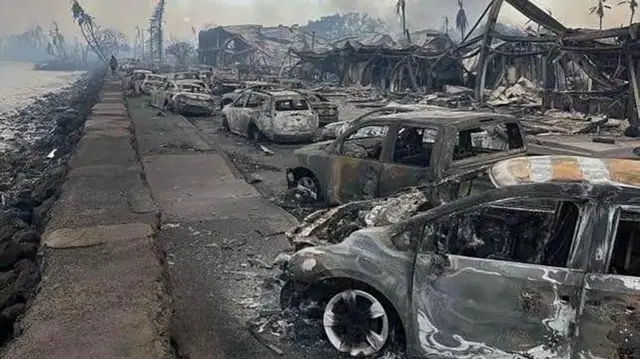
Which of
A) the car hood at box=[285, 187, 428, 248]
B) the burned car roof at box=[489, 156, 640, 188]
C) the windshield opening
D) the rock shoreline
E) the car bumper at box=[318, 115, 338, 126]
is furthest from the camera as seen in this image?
the car bumper at box=[318, 115, 338, 126]

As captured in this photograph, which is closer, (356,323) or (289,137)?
(356,323)

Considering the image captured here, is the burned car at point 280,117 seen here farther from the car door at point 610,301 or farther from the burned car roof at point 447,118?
the car door at point 610,301

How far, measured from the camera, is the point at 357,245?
Answer: 4516mm

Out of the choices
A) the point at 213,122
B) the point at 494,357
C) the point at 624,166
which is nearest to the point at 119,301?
the point at 494,357

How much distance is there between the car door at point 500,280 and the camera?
3732 mm

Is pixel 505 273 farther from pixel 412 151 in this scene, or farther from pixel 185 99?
pixel 185 99

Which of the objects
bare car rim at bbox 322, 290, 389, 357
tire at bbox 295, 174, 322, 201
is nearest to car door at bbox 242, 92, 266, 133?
tire at bbox 295, 174, 322, 201

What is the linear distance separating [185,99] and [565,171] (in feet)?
73.0

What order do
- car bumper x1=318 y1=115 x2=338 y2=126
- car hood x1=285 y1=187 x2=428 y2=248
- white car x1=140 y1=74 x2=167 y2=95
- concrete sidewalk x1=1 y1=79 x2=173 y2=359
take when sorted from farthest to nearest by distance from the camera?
white car x1=140 y1=74 x2=167 y2=95, car bumper x1=318 y1=115 x2=338 y2=126, car hood x1=285 y1=187 x2=428 y2=248, concrete sidewalk x1=1 y1=79 x2=173 y2=359

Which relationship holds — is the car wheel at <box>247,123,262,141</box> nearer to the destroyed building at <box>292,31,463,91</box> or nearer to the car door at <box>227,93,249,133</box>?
the car door at <box>227,93,249,133</box>

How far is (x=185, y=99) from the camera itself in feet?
81.5

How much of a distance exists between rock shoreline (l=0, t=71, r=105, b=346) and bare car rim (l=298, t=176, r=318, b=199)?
3.82m

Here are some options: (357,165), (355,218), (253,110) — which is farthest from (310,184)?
(253,110)

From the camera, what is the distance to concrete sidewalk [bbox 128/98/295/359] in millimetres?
5172
